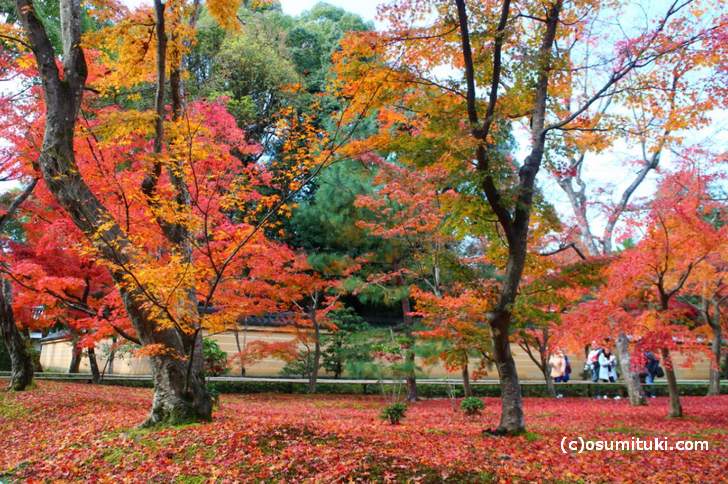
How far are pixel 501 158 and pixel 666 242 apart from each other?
13.7 ft

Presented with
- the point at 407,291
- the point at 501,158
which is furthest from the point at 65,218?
the point at 501,158

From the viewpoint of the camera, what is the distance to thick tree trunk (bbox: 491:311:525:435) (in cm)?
628

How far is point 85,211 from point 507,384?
5.24 meters

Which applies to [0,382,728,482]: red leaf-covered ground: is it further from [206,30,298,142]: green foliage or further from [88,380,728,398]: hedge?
[206,30,298,142]: green foliage

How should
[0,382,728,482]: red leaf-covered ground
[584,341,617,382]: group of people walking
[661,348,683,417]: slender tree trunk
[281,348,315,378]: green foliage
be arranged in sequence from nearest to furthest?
[0,382,728,482]: red leaf-covered ground < [661,348,683,417]: slender tree trunk < [281,348,315,378]: green foliage < [584,341,617,382]: group of people walking

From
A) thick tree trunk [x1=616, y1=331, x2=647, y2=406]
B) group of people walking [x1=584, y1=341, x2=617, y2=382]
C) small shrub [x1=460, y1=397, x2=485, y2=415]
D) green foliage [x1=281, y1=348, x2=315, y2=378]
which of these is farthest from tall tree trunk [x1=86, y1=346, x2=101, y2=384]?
group of people walking [x1=584, y1=341, x2=617, y2=382]

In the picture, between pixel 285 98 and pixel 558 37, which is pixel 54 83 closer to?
pixel 558 37

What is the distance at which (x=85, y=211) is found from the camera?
614cm

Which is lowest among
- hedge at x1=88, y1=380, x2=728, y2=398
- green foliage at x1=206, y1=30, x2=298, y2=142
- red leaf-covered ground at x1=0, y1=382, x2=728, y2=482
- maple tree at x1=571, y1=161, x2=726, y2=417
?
hedge at x1=88, y1=380, x2=728, y2=398

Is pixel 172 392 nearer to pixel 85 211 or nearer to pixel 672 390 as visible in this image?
pixel 85 211

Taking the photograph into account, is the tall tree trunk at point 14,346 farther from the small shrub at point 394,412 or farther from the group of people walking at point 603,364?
the group of people walking at point 603,364

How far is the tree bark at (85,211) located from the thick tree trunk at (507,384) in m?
3.50

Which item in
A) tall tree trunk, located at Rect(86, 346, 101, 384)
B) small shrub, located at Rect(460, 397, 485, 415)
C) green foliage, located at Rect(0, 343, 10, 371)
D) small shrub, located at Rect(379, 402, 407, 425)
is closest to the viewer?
small shrub, located at Rect(379, 402, 407, 425)

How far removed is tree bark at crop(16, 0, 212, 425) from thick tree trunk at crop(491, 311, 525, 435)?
350cm
